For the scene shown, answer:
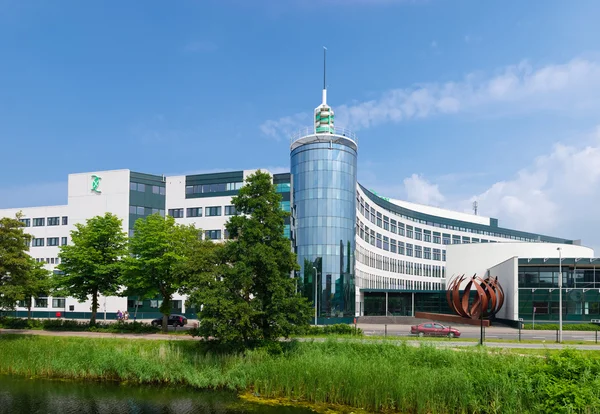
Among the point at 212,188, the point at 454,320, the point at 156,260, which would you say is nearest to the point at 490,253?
the point at 454,320

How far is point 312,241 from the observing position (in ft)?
196

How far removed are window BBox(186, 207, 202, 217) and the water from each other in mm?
44660

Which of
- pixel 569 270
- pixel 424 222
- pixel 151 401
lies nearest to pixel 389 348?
pixel 151 401

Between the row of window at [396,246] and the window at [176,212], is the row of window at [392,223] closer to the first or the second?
the row of window at [396,246]

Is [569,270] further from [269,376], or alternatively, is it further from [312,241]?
[269,376]

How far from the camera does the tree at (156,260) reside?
4153cm

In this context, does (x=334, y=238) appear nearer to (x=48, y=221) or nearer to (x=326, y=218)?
(x=326, y=218)

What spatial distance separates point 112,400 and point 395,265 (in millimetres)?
72590

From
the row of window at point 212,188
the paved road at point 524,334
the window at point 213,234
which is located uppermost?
the row of window at point 212,188

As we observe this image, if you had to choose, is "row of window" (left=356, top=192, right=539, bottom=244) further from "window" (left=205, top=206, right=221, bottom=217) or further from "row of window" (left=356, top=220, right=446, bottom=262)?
"window" (left=205, top=206, right=221, bottom=217)

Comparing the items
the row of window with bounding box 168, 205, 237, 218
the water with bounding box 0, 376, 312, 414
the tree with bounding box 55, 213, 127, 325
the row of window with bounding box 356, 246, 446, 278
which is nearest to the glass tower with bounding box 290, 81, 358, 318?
the row of window with bounding box 356, 246, 446, 278

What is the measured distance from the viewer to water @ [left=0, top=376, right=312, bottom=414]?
2214 centimetres

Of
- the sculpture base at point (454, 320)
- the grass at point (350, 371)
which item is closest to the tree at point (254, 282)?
the grass at point (350, 371)

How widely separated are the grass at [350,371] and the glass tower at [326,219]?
28.6 metres
